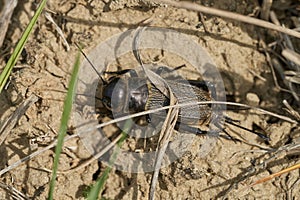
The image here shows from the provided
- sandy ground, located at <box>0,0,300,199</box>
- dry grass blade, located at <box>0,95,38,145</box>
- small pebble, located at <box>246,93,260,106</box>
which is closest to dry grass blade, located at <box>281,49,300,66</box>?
sandy ground, located at <box>0,0,300,199</box>

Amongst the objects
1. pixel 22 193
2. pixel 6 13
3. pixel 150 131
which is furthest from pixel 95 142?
pixel 6 13

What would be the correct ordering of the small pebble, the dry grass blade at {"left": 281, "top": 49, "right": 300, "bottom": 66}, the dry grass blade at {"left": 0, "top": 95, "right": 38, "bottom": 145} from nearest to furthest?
the dry grass blade at {"left": 0, "top": 95, "right": 38, "bottom": 145}, the dry grass blade at {"left": 281, "top": 49, "right": 300, "bottom": 66}, the small pebble

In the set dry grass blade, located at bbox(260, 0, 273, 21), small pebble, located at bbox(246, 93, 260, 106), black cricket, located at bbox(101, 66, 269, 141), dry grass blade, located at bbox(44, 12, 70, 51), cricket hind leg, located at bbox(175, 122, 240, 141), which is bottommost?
cricket hind leg, located at bbox(175, 122, 240, 141)

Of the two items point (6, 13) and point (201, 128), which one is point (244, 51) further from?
point (6, 13)

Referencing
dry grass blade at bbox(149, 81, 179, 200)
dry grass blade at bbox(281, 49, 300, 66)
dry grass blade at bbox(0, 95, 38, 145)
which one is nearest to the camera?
dry grass blade at bbox(149, 81, 179, 200)

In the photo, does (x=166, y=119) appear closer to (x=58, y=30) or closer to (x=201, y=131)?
(x=201, y=131)

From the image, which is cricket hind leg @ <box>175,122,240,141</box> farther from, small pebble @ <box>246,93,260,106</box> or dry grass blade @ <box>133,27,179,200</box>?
small pebble @ <box>246,93,260,106</box>

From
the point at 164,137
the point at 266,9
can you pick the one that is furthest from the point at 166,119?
the point at 266,9
